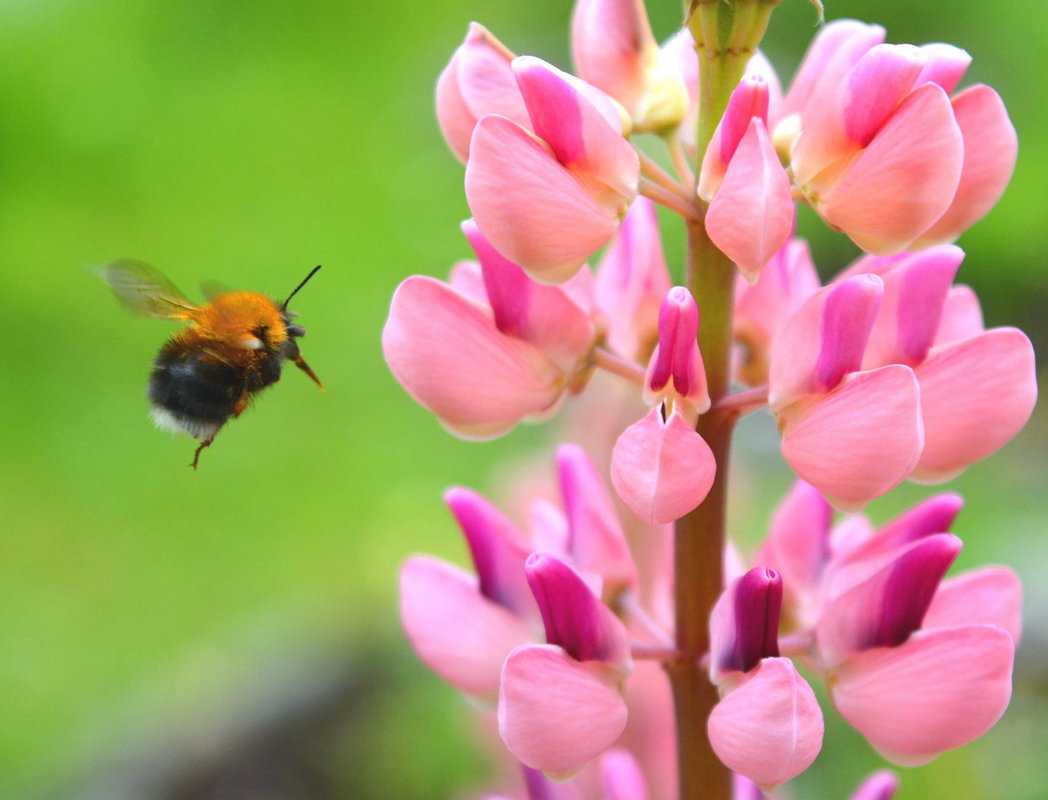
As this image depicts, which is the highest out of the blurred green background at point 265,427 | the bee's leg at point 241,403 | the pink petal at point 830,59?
the pink petal at point 830,59

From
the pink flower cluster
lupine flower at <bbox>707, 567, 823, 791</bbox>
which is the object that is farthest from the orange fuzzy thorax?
lupine flower at <bbox>707, 567, 823, 791</bbox>

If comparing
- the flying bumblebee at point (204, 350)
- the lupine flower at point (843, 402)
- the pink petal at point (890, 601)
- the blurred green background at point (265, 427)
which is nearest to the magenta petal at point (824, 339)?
the lupine flower at point (843, 402)

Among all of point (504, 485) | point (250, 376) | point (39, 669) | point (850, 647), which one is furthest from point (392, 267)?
point (850, 647)

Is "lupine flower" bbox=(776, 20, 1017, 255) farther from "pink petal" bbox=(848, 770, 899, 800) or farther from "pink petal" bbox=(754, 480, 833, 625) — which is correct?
"pink petal" bbox=(848, 770, 899, 800)

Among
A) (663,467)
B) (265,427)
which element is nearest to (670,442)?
(663,467)

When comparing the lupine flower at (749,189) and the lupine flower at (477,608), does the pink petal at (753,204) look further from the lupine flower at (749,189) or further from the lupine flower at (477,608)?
the lupine flower at (477,608)

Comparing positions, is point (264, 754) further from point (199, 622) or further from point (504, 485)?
point (504, 485)
